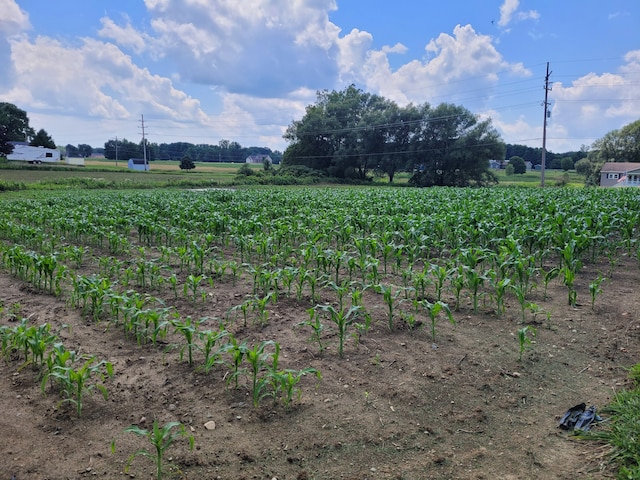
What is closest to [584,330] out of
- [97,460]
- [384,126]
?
[97,460]

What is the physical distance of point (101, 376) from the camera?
4.19 metres

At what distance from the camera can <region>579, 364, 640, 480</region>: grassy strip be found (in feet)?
9.47

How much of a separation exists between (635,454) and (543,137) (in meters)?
50.2

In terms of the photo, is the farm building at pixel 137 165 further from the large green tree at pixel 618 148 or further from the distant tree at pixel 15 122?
the large green tree at pixel 618 148

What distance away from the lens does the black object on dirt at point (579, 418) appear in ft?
11.0

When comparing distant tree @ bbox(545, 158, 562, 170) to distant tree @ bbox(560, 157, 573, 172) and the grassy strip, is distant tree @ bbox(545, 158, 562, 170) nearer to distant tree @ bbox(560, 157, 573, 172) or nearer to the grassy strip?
A: distant tree @ bbox(560, 157, 573, 172)

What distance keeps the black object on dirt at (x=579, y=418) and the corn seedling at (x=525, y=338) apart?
0.91 m

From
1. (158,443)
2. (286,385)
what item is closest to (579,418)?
(286,385)

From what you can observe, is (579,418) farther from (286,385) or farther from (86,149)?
(86,149)

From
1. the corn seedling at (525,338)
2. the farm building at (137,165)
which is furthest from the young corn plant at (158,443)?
the farm building at (137,165)

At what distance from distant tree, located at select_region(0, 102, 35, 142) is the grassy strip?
10427cm

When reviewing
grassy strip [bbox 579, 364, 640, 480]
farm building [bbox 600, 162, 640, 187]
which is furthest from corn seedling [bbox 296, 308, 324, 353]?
farm building [bbox 600, 162, 640, 187]

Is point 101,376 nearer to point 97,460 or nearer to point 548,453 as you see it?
point 97,460

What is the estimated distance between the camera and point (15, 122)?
88.9 m
